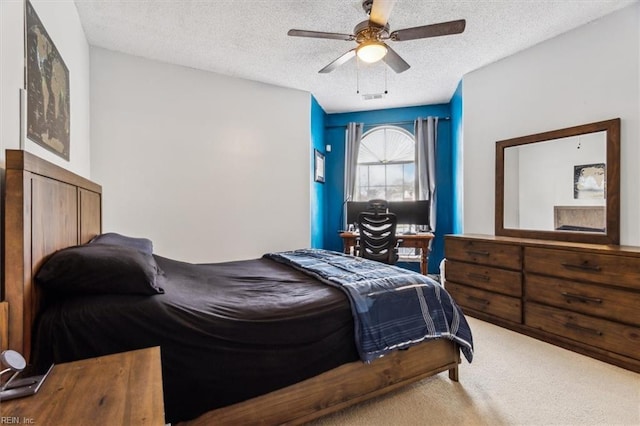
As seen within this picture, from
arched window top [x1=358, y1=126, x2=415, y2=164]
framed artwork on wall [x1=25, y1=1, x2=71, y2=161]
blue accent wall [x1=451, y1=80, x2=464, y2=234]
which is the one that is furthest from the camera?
arched window top [x1=358, y1=126, x2=415, y2=164]

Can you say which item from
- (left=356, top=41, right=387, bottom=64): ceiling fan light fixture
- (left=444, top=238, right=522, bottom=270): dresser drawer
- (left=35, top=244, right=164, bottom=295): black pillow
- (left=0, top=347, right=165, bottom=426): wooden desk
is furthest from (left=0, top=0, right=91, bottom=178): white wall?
(left=444, top=238, right=522, bottom=270): dresser drawer

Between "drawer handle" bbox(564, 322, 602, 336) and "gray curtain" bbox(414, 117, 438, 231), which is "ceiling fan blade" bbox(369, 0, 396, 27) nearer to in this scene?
"drawer handle" bbox(564, 322, 602, 336)

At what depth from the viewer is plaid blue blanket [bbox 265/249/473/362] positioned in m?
1.57

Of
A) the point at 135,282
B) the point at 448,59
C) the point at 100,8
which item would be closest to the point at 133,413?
the point at 135,282

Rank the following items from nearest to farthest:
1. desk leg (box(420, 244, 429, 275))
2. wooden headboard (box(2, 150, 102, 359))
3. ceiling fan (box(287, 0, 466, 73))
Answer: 1. wooden headboard (box(2, 150, 102, 359))
2. ceiling fan (box(287, 0, 466, 73))
3. desk leg (box(420, 244, 429, 275))

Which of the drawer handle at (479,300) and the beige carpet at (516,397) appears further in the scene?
the drawer handle at (479,300)

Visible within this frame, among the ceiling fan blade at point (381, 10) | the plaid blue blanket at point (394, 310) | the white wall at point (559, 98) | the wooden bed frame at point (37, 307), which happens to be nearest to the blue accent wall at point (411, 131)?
the white wall at point (559, 98)

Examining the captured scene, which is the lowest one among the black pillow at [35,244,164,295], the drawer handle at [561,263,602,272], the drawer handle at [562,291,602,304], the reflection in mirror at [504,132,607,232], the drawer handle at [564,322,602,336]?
the drawer handle at [564,322,602,336]

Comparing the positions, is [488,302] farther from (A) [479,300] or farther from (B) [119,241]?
(B) [119,241]

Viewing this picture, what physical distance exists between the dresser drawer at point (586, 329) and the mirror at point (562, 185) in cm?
71

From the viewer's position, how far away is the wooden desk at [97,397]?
67 centimetres

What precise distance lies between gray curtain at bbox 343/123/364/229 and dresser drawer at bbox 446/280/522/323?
2.31 metres

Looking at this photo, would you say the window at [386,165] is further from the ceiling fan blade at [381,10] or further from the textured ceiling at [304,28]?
the ceiling fan blade at [381,10]

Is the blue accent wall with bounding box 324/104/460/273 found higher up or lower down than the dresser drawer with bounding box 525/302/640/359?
higher up
